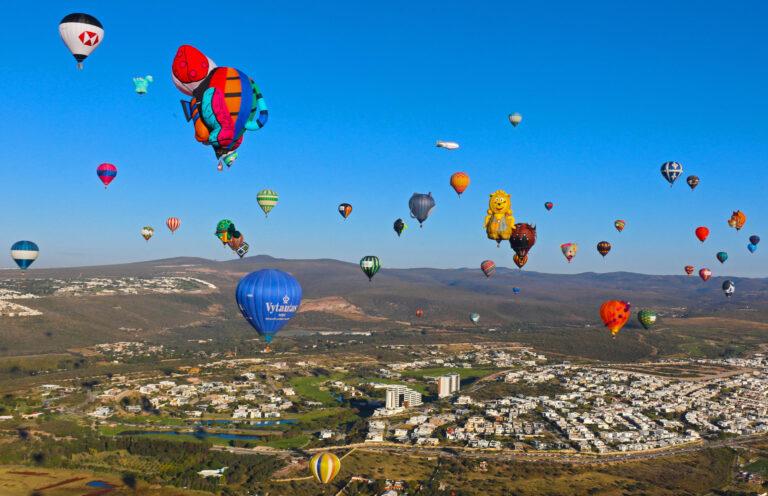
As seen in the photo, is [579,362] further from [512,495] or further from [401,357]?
[512,495]

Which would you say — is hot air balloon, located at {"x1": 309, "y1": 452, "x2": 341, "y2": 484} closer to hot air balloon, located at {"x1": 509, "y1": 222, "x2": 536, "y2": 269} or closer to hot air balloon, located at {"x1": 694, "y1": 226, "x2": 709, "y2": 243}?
hot air balloon, located at {"x1": 509, "y1": 222, "x2": 536, "y2": 269}

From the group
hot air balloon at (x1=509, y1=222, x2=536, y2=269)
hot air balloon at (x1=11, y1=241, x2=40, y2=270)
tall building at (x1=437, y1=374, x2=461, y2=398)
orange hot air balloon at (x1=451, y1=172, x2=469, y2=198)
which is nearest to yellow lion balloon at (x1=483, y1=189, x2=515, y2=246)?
hot air balloon at (x1=509, y1=222, x2=536, y2=269)

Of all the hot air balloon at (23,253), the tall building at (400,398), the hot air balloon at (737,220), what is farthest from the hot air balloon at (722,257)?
the hot air balloon at (23,253)

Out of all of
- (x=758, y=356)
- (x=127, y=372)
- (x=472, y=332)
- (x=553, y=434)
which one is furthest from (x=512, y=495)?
(x=472, y=332)

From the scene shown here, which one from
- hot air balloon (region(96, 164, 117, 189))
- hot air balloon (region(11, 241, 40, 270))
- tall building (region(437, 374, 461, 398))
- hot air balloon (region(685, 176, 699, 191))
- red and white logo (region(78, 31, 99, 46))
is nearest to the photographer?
red and white logo (region(78, 31, 99, 46))

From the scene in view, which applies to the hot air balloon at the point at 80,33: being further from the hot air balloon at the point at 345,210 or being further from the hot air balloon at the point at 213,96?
the hot air balloon at the point at 345,210

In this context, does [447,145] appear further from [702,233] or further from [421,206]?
[702,233]

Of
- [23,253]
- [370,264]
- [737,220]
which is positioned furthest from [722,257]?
[23,253]
